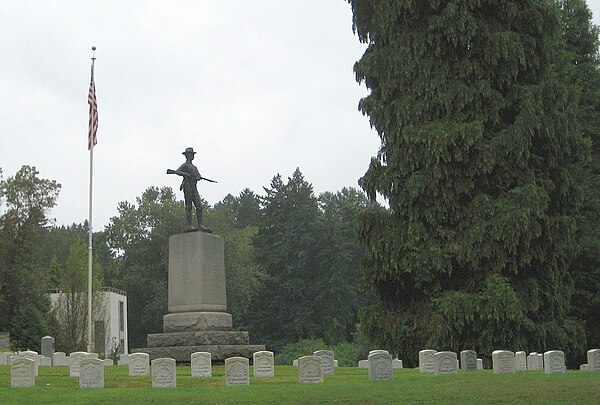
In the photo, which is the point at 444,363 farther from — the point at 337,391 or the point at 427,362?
the point at 337,391

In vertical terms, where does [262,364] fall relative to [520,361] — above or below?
above

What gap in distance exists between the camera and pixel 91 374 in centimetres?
1680

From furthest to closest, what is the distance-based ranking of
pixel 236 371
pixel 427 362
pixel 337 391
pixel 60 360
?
pixel 60 360
pixel 427 362
pixel 236 371
pixel 337 391

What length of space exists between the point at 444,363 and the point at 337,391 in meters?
5.00

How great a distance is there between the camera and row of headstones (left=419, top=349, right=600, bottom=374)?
19.8 meters

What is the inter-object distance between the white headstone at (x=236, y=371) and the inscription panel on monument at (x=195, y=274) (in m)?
A: 6.53

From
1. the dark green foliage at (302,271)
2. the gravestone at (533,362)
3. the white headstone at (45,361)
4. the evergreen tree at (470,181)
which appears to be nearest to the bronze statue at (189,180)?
the evergreen tree at (470,181)

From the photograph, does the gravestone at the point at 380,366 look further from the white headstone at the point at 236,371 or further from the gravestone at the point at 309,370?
the white headstone at the point at 236,371

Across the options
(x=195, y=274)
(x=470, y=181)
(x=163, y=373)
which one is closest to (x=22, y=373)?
(x=163, y=373)

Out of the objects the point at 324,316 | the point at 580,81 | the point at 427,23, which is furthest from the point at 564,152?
the point at 324,316

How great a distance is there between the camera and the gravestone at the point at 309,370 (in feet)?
57.0

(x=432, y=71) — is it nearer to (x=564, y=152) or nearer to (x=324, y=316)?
(x=564, y=152)

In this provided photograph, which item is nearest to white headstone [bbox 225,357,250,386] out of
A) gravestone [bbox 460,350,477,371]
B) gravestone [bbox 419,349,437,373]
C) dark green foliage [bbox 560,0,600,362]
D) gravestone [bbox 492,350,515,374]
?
gravestone [bbox 419,349,437,373]

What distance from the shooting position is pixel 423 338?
82.1ft
